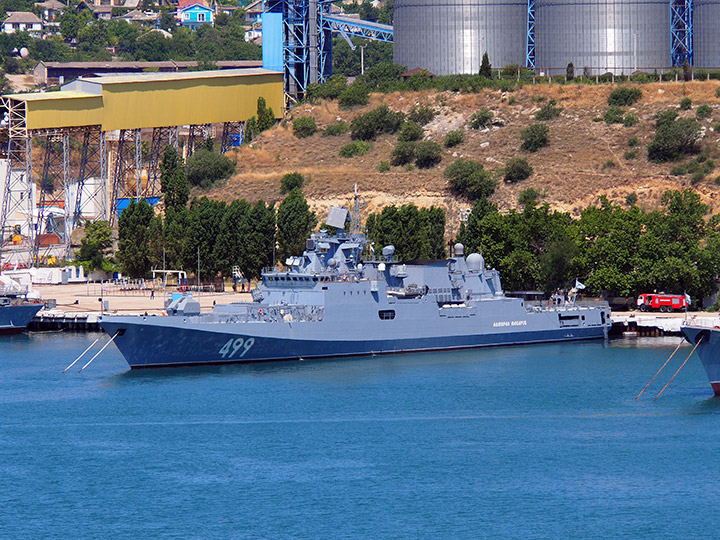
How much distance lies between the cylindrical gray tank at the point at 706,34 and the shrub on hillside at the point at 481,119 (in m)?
18.9

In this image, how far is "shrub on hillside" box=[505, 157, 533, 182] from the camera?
96.8 metres

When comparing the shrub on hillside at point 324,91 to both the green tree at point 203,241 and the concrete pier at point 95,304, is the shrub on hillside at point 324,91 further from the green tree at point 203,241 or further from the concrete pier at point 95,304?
the concrete pier at point 95,304

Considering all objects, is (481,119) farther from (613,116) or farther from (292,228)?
(292,228)

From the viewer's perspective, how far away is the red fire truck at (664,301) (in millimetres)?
74625

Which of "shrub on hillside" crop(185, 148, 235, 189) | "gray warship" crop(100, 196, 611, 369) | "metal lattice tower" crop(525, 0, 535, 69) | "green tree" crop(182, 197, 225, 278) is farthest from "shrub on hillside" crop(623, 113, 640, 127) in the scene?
"green tree" crop(182, 197, 225, 278)

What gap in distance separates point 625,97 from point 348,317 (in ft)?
163

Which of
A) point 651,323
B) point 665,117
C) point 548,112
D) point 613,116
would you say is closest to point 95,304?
point 651,323

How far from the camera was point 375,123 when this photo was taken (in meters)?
107

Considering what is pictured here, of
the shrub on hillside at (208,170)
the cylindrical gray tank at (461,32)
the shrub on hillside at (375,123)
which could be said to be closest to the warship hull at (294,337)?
the shrub on hillside at (375,123)

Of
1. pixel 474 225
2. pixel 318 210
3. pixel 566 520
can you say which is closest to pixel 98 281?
pixel 318 210

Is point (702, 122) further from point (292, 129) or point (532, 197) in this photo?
point (292, 129)

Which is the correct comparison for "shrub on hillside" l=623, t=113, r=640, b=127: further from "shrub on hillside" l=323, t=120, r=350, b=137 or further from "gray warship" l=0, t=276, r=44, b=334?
"gray warship" l=0, t=276, r=44, b=334

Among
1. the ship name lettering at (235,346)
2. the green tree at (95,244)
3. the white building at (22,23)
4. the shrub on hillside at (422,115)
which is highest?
the white building at (22,23)

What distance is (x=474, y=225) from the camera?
81438 mm
